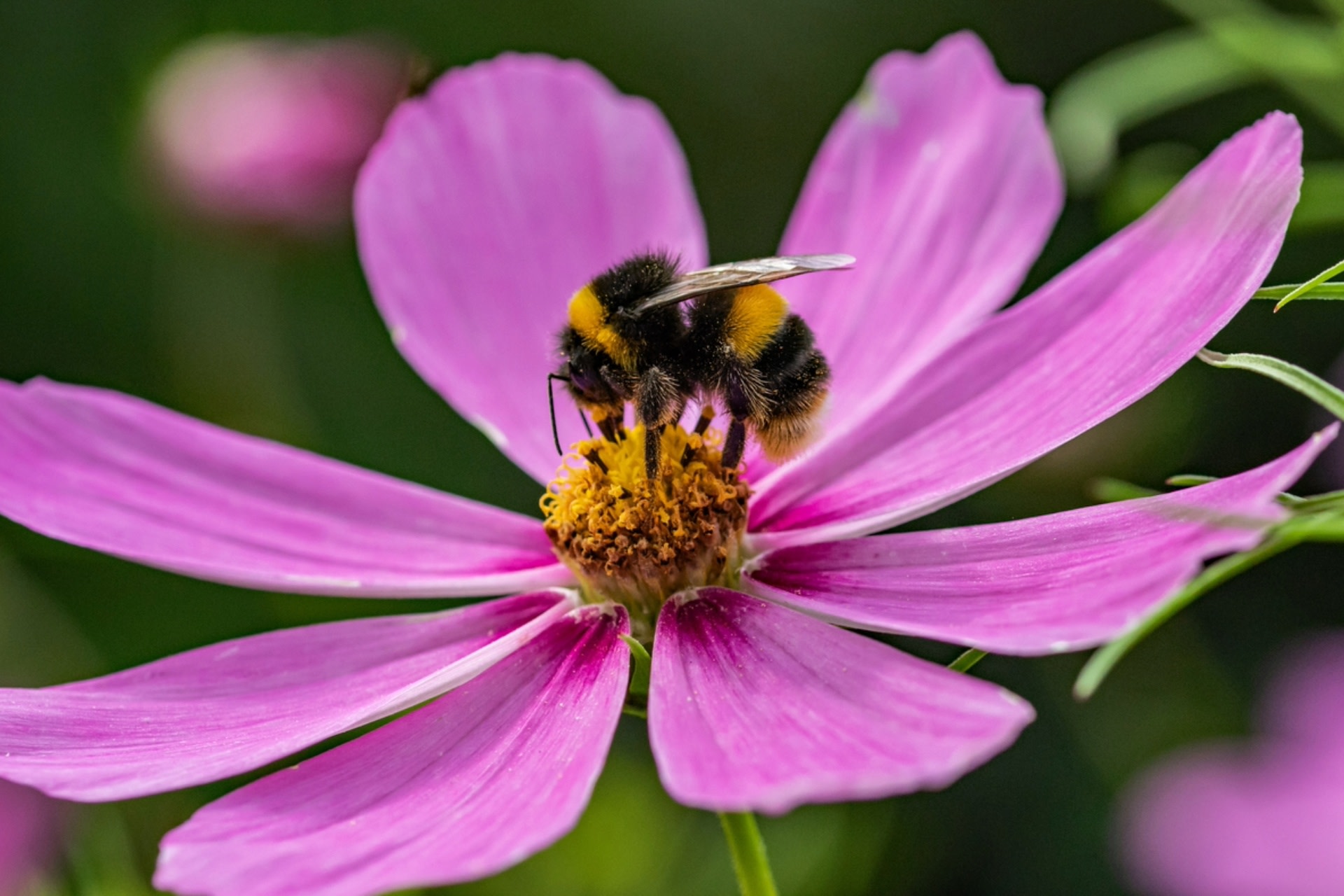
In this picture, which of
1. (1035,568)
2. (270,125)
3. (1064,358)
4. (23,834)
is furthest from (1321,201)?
(270,125)

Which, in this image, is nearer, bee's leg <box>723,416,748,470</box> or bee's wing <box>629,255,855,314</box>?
bee's wing <box>629,255,855,314</box>

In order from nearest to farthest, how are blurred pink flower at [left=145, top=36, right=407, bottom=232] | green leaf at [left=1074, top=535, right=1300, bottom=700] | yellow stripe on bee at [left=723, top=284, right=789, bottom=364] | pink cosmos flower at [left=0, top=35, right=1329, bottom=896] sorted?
green leaf at [left=1074, top=535, right=1300, bottom=700]
pink cosmos flower at [left=0, top=35, right=1329, bottom=896]
yellow stripe on bee at [left=723, top=284, right=789, bottom=364]
blurred pink flower at [left=145, top=36, right=407, bottom=232]

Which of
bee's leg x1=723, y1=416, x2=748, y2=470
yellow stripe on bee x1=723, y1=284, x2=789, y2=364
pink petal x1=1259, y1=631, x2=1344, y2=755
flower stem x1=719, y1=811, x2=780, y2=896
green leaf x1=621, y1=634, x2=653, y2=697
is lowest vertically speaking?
pink petal x1=1259, y1=631, x2=1344, y2=755

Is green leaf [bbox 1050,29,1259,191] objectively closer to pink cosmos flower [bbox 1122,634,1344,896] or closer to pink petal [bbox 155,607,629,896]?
pink petal [bbox 155,607,629,896]

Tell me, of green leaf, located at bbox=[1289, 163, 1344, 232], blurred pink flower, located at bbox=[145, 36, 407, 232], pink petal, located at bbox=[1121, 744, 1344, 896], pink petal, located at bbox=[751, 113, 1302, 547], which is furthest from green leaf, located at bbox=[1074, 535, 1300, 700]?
blurred pink flower, located at bbox=[145, 36, 407, 232]

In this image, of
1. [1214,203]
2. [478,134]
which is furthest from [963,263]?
[478,134]

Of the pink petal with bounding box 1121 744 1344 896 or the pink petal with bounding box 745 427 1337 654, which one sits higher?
the pink petal with bounding box 745 427 1337 654

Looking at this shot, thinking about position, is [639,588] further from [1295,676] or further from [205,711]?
[1295,676]

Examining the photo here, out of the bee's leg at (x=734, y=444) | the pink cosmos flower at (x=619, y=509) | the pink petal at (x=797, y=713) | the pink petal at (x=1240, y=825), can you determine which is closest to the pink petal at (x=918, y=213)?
the pink cosmos flower at (x=619, y=509)

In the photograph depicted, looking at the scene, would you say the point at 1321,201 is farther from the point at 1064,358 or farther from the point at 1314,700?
the point at 1314,700
